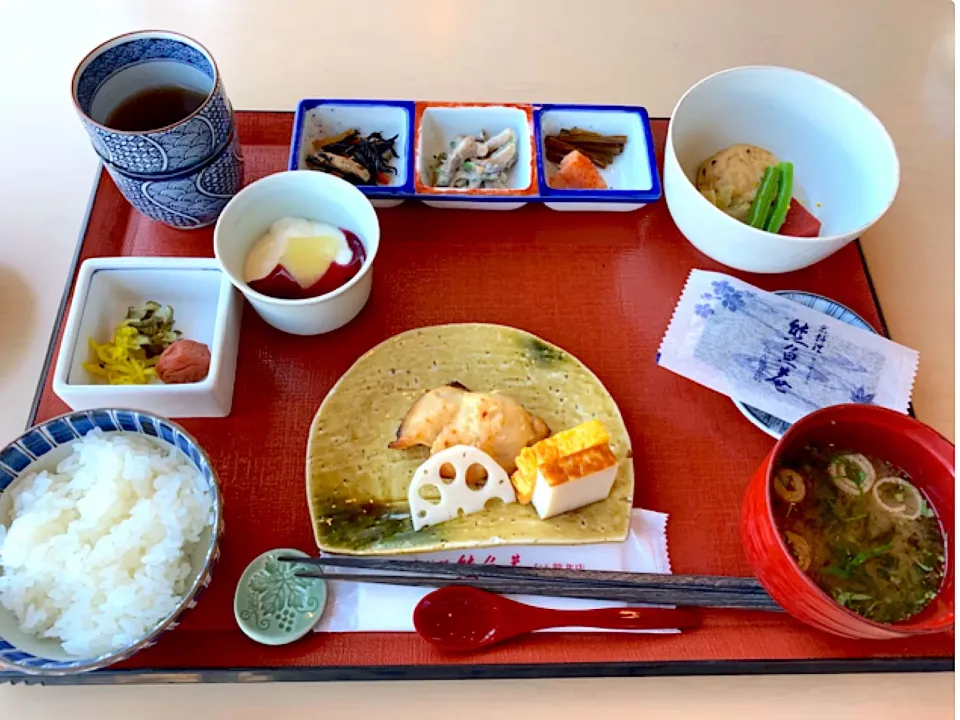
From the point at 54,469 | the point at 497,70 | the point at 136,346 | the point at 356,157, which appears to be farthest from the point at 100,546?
the point at 497,70

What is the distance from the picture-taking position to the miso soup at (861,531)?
3.00 feet

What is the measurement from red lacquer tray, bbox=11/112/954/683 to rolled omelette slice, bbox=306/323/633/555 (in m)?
0.05

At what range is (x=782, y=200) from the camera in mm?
1253

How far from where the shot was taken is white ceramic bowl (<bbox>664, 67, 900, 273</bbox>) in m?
1.21

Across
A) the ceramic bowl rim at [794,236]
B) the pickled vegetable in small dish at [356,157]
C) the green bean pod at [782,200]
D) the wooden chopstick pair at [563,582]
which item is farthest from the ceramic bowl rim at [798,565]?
the pickled vegetable in small dish at [356,157]

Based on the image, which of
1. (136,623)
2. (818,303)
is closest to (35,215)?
(136,623)

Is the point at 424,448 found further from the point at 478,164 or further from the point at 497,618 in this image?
the point at 478,164

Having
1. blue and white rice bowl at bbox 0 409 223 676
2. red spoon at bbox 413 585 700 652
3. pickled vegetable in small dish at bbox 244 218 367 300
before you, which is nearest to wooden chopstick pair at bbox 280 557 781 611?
red spoon at bbox 413 585 700 652

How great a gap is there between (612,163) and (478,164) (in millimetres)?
258

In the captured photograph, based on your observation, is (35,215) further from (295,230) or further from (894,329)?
(894,329)

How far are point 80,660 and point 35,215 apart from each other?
2.88 feet

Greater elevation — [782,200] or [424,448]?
[782,200]

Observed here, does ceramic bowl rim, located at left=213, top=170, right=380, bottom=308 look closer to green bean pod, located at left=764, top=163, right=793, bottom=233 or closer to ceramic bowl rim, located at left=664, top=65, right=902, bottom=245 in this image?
ceramic bowl rim, located at left=664, top=65, right=902, bottom=245

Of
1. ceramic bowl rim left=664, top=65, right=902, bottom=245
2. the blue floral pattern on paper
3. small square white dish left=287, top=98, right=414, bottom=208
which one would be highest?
ceramic bowl rim left=664, top=65, right=902, bottom=245
